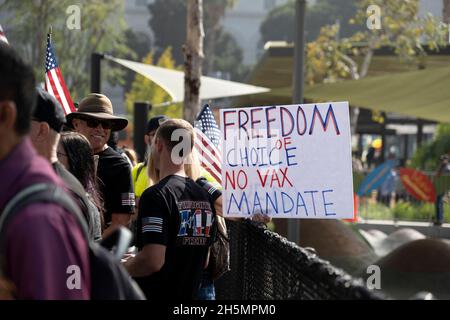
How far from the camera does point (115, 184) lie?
6348 mm

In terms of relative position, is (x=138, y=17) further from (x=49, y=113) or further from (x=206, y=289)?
(x=49, y=113)

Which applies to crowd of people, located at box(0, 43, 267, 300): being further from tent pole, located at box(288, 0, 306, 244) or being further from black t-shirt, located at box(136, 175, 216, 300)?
tent pole, located at box(288, 0, 306, 244)

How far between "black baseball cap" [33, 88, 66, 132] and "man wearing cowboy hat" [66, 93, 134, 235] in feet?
8.15

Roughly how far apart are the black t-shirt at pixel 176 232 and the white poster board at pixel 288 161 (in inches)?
29.0

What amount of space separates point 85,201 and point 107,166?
245 cm

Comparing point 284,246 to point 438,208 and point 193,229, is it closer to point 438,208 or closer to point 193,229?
point 193,229

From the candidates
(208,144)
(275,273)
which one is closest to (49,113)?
(275,273)

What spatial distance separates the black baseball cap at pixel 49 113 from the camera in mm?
3658

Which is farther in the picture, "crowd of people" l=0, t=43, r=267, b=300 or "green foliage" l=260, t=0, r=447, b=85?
"green foliage" l=260, t=0, r=447, b=85

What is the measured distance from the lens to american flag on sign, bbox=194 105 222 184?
8.17 meters

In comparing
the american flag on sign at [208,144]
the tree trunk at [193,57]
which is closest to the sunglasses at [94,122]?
the american flag on sign at [208,144]

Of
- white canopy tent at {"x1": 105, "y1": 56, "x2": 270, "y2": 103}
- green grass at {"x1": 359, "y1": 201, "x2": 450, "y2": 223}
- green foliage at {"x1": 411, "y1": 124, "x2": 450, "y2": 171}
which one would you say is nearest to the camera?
white canopy tent at {"x1": 105, "y1": 56, "x2": 270, "y2": 103}

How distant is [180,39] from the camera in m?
111

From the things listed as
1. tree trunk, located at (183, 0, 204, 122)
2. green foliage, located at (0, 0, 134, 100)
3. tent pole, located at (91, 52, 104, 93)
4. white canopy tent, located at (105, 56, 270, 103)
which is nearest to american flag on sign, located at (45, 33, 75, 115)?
tree trunk, located at (183, 0, 204, 122)
